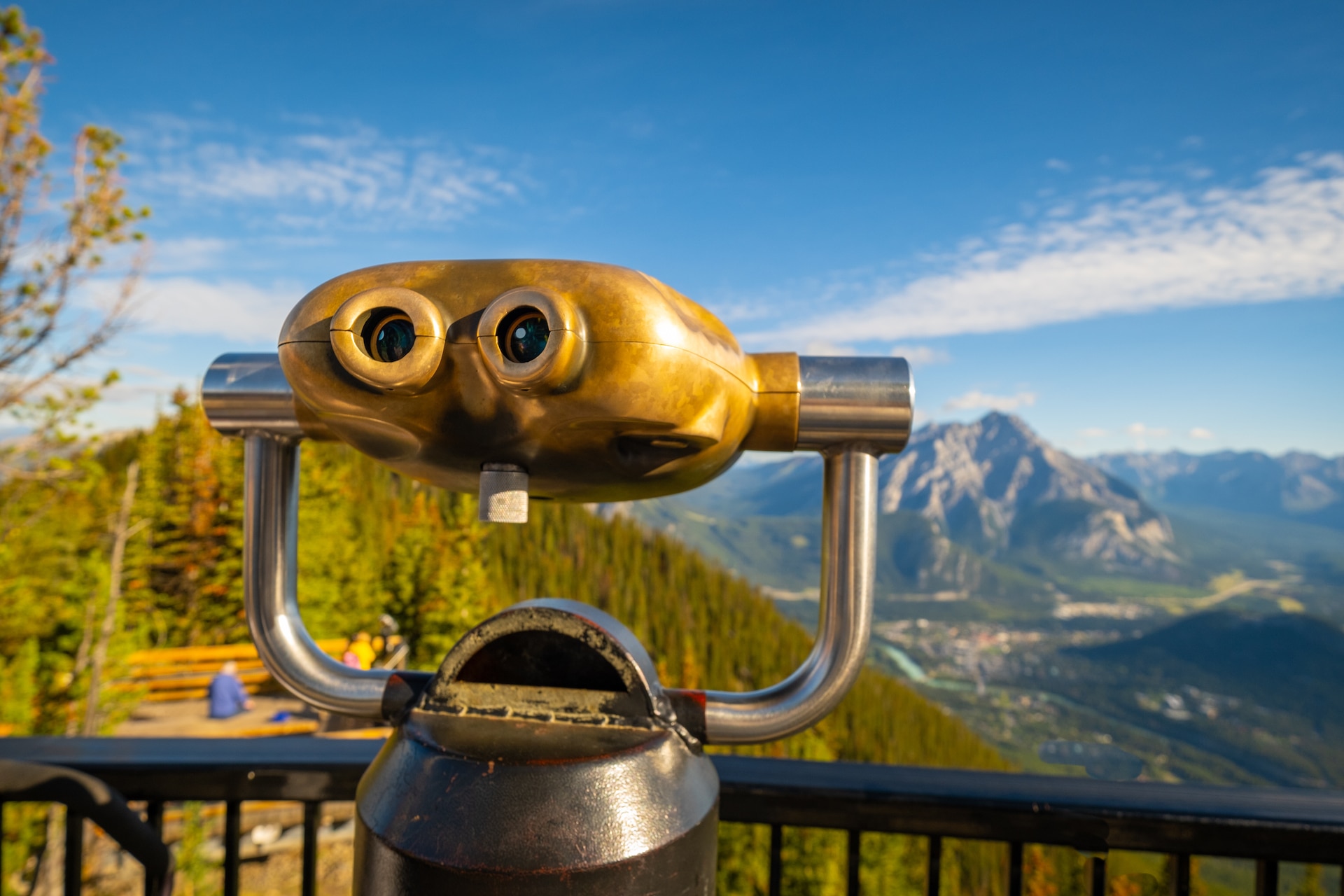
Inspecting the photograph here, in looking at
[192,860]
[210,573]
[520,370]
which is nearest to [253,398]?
[520,370]

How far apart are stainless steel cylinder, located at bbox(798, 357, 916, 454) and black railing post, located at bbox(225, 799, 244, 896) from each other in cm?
116

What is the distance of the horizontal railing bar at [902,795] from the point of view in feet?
3.67

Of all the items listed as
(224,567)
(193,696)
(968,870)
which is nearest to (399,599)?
(224,567)

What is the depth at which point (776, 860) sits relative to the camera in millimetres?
1334

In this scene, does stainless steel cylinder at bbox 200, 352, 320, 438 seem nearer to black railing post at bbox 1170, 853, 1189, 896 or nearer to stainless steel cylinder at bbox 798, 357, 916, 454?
stainless steel cylinder at bbox 798, 357, 916, 454

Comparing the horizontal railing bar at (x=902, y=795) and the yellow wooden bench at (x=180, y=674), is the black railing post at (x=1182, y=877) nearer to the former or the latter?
the horizontal railing bar at (x=902, y=795)

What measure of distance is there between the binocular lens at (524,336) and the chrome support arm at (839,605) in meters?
0.40

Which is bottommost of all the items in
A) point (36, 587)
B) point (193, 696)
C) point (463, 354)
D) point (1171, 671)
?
point (1171, 671)

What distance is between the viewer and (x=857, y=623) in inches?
34.1

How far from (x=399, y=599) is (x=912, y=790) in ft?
75.6

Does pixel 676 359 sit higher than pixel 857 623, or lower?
higher

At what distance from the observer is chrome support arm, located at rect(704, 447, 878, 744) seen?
83 centimetres

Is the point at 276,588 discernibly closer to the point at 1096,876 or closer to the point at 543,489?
the point at 543,489

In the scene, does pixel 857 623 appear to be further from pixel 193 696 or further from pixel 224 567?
pixel 224 567
